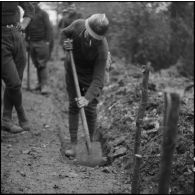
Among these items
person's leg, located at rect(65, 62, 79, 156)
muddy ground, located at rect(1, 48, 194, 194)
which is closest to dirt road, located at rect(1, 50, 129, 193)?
muddy ground, located at rect(1, 48, 194, 194)

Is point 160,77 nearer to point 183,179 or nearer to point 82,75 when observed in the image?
point 82,75

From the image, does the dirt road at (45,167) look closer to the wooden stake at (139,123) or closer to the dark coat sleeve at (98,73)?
the wooden stake at (139,123)

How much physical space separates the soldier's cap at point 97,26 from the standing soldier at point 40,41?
4814 millimetres

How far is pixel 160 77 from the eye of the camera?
35.1ft

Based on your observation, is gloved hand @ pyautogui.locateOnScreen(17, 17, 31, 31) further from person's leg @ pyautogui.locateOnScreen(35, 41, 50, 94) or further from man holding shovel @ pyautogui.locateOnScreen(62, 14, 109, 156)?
person's leg @ pyautogui.locateOnScreen(35, 41, 50, 94)

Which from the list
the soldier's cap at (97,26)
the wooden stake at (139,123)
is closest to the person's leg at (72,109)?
the soldier's cap at (97,26)

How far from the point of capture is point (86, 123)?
16.3ft

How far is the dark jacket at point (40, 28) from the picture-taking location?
934 centimetres

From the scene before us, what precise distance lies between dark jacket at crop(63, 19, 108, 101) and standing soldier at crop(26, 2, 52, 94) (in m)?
4.39

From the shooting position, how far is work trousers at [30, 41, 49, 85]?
31.5ft

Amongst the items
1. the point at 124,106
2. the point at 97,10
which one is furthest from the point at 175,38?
the point at 124,106

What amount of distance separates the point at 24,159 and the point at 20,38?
176 cm

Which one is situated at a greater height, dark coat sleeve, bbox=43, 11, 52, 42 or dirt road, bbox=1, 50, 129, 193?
dark coat sleeve, bbox=43, 11, 52, 42

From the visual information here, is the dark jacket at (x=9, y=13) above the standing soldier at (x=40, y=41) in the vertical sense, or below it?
above
